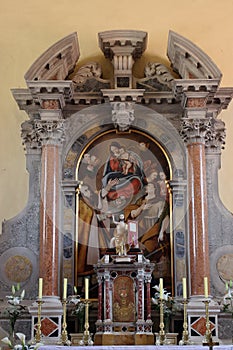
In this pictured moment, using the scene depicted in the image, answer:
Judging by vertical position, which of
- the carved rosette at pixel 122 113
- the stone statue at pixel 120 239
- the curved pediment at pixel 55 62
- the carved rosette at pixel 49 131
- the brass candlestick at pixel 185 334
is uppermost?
the curved pediment at pixel 55 62

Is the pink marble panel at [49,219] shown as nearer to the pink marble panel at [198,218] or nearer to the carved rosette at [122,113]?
the carved rosette at [122,113]

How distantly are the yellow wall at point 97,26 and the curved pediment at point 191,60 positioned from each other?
917mm

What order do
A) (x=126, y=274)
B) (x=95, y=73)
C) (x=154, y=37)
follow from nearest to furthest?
(x=126, y=274) → (x=95, y=73) → (x=154, y=37)

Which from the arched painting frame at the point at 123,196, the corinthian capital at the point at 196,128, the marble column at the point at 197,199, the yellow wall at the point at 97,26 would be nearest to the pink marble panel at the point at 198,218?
the marble column at the point at 197,199

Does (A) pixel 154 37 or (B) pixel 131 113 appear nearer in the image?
(B) pixel 131 113

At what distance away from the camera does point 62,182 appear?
10148mm

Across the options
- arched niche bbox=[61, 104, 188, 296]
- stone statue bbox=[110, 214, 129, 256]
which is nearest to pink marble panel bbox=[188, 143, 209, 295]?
arched niche bbox=[61, 104, 188, 296]

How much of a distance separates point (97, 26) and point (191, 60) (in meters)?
2.21

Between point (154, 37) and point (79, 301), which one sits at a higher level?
point (154, 37)

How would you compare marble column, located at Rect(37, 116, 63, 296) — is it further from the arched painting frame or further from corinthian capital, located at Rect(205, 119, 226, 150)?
corinthian capital, located at Rect(205, 119, 226, 150)

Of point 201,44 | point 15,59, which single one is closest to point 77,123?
point 15,59

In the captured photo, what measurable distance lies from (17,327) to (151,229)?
8.12 ft

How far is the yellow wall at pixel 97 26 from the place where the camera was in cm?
1128

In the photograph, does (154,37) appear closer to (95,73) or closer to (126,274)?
(95,73)
